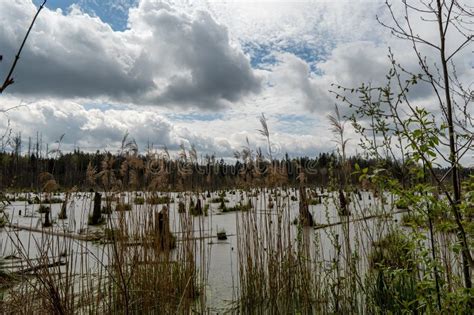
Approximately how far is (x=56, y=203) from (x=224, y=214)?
6644mm

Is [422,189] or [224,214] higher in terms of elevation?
[422,189]

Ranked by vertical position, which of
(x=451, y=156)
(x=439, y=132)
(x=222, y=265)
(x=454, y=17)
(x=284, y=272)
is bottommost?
(x=222, y=265)

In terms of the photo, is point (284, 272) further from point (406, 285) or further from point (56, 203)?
point (56, 203)

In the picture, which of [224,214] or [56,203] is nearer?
[224,214]

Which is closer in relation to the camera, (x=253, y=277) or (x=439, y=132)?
(x=439, y=132)

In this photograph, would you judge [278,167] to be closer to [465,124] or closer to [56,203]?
[465,124]

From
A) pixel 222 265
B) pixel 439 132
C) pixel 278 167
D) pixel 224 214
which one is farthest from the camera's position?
pixel 224 214

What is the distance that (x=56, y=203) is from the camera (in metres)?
12.6

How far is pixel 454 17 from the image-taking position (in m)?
1.88

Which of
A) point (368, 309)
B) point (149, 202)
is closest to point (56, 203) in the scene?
point (149, 202)

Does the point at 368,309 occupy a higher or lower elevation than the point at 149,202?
lower

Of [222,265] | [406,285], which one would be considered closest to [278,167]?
[406,285]

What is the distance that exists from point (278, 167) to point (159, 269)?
1444 mm

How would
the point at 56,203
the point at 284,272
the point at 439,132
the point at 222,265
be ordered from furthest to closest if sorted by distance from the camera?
the point at 56,203, the point at 222,265, the point at 284,272, the point at 439,132
